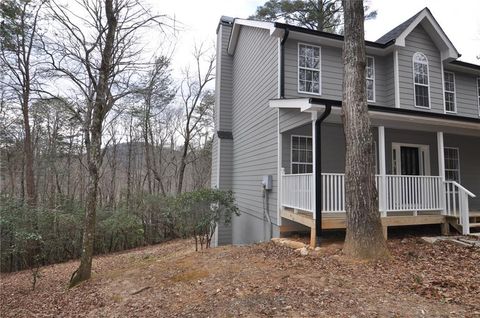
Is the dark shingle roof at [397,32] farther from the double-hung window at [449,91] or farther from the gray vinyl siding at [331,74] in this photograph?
the double-hung window at [449,91]

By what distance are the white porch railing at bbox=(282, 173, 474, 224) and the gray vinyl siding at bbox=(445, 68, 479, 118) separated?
5.44 meters

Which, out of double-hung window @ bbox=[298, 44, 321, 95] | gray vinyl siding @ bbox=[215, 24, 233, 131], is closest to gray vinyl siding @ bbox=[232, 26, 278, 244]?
gray vinyl siding @ bbox=[215, 24, 233, 131]

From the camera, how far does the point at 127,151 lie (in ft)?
69.3

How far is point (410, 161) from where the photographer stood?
32.5 feet

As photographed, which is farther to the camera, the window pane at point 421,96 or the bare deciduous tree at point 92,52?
the window pane at point 421,96

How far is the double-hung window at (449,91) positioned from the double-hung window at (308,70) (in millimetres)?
5411

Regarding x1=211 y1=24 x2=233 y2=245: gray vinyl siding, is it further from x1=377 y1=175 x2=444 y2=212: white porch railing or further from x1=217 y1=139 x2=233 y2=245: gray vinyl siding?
x1=377 y1=175 x2=444 y2=212: white porch railing

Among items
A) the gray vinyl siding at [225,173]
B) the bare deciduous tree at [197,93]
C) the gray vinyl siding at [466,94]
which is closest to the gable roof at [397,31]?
the gray vinyl siding at [466,94]

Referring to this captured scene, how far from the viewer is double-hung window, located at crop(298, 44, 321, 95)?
9062 millimetres

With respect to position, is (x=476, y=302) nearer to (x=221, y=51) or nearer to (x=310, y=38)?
(x=310, y=38)

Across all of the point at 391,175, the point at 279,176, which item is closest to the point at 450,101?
the point at 391,175

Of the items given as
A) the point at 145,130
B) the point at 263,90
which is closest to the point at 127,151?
the point at 145,130

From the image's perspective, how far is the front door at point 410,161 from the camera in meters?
9.79

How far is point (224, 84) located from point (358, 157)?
9226 mm
